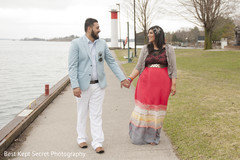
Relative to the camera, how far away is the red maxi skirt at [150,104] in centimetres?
452

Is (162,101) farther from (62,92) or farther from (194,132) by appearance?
(62,92)

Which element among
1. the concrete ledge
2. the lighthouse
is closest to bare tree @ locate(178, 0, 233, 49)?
the lighthouse

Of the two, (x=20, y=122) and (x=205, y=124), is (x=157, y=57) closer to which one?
(x=205, y=124)

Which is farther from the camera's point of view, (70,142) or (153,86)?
(70,142)

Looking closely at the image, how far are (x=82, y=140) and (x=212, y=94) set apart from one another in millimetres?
5646

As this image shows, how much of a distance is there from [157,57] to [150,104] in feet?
2.49

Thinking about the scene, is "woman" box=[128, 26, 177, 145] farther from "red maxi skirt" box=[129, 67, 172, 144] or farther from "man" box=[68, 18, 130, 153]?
"man" box=[68, 18, 130, 153]

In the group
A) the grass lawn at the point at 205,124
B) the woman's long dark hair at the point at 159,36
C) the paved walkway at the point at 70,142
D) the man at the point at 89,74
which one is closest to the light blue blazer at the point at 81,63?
the man at the point at 89,74

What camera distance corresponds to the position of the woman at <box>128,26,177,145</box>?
4.51 metres

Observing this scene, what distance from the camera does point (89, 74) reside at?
426cm

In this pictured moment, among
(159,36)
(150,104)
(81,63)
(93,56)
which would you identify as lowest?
(150,104)

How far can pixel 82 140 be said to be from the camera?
15.0 ft

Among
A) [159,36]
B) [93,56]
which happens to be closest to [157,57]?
[159,36]

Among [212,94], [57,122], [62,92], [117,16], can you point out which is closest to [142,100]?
[57,122]
